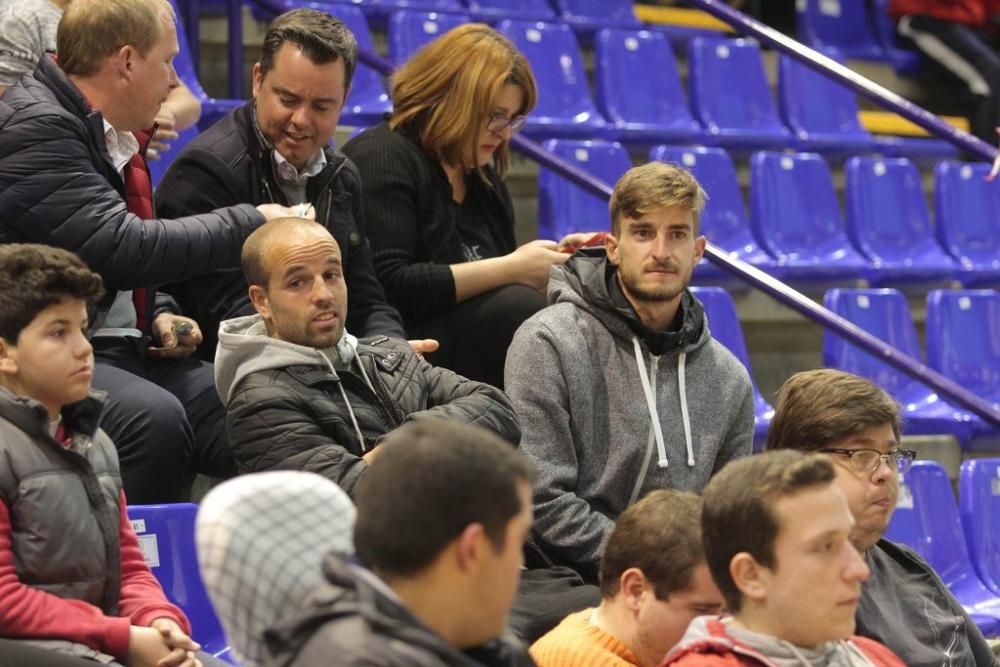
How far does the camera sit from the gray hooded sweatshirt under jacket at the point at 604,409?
3.04 metres

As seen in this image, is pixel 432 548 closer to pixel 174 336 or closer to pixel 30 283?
pixel 30 283

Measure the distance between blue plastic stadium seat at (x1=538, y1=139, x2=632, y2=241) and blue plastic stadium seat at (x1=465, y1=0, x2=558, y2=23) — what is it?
85cm

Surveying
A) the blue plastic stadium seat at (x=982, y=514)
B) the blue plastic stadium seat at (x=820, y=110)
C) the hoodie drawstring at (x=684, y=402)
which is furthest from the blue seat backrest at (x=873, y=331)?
the hoodie drawstring at (x=684, y=402)

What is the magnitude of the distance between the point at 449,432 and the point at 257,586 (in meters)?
0.28

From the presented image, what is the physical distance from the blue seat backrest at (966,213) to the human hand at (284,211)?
298 cm

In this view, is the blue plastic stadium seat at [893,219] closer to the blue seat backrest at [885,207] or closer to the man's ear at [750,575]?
the blue seat backrest at [885,207]

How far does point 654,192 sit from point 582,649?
1.06m

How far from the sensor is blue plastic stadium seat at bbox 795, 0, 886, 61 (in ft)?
22.5

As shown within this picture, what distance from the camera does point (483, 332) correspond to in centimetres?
355

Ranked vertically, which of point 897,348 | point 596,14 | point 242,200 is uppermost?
point 596,14

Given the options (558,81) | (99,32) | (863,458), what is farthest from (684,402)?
(558,81)

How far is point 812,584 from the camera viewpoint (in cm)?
209

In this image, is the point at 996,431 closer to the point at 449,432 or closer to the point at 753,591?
the point at 753,591

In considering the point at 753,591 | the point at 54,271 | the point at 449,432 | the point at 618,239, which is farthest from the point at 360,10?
the point at 449,432
